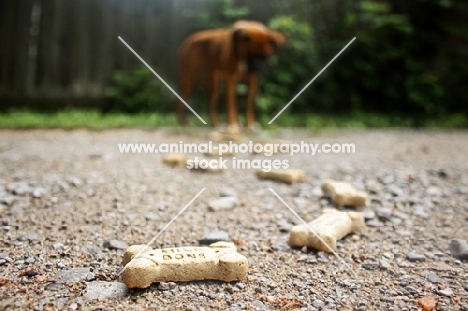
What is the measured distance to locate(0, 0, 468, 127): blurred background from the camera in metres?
5.82

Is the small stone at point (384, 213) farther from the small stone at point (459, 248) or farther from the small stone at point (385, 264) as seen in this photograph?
the small stone at point (385, 264)

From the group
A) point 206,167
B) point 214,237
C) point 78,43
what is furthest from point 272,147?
point 78,43

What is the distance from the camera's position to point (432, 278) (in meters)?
1.43

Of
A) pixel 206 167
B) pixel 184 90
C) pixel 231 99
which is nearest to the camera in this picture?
pixel 206 167

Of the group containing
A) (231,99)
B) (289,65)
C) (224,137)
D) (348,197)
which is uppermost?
(289,65)

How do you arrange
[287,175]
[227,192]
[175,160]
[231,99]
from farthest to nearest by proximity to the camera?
[231,99] < [175,160] < [287,175] < [227,192]

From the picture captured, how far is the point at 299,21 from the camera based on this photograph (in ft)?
20.7

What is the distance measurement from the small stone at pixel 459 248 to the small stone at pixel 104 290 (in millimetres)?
Answer: 1239

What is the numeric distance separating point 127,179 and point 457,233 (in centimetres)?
182

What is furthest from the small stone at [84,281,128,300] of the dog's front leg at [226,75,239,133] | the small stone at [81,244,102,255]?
the dog's front leg at [226,75,239,133]

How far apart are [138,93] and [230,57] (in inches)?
84.0

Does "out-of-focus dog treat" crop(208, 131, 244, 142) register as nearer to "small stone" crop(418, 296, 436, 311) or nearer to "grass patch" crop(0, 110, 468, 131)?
"grass patch" crop(0, 110, 468, 131)

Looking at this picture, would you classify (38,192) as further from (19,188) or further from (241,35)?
(241,35)

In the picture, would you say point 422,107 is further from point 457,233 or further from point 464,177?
point 457,233
